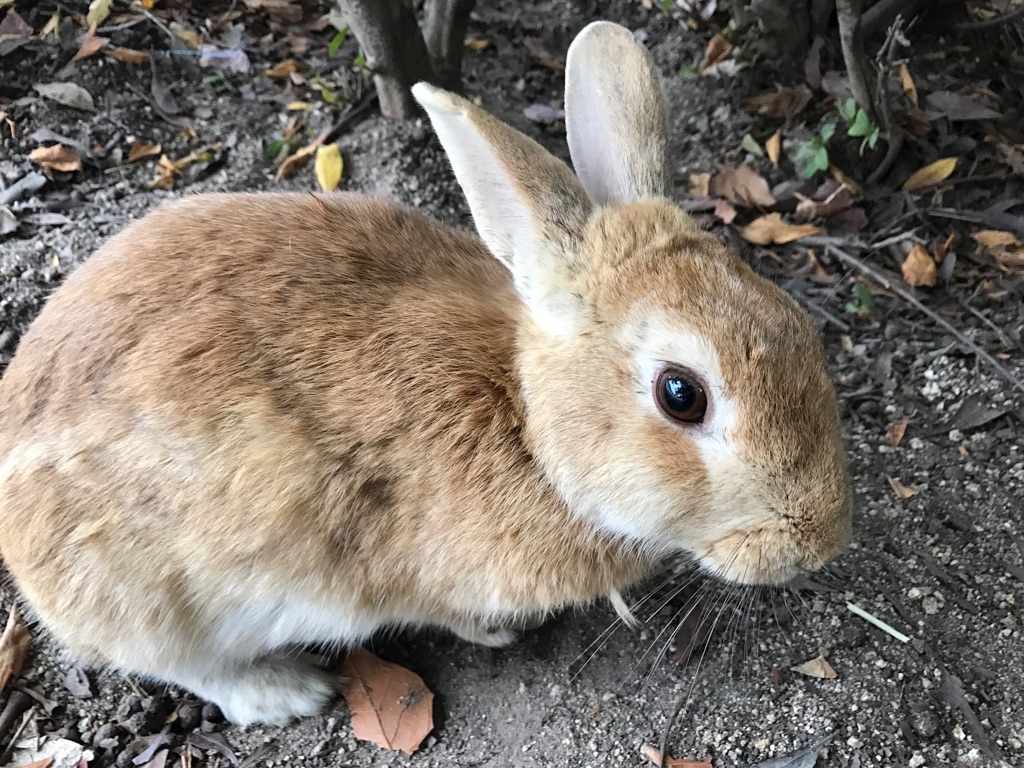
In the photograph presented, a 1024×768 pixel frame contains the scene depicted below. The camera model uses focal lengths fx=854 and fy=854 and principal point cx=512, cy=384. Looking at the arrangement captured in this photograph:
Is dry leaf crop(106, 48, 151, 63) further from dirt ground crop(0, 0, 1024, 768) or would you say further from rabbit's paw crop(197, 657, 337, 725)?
rabbit's paw crop(197, 657, 337, 725)

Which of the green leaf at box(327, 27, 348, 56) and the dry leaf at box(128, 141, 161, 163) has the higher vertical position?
the green leaf at box(327, 27, 348, 56)

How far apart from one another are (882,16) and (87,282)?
13.1ft

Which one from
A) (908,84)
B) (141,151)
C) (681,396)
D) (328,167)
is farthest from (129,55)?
(908,84)

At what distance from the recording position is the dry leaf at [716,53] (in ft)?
16.7

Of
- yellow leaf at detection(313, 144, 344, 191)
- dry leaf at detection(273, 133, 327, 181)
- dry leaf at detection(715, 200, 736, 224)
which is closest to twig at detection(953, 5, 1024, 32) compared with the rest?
dry leaf at detection(715, 200, 736, 224)

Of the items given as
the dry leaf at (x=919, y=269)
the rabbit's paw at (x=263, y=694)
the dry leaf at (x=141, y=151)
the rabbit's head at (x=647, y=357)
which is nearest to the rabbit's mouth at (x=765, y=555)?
the rabbit's head at (x=647, y=357)

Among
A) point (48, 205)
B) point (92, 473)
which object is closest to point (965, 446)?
point (92, 473)

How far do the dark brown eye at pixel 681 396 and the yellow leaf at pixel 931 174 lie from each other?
275cm

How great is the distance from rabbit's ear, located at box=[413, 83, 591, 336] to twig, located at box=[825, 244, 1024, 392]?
206cm

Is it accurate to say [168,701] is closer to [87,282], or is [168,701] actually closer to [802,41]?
[87,282]

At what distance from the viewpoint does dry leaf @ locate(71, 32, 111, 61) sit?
4.75 meters

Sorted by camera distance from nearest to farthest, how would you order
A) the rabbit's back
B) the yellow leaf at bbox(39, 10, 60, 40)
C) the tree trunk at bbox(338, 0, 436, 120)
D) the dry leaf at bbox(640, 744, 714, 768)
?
1. the rabbit's back
2. the dry leaf at bbox(640, 744, 714, 768)
3. the tree trunk at bbox(338, 0, 436, 120)
4. the yellow leaf at bbox(39, 10, 60, 40)

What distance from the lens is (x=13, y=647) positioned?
320 cm

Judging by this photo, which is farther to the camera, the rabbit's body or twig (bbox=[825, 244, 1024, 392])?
twig (bbox=[825, 244, 1024, 392])
